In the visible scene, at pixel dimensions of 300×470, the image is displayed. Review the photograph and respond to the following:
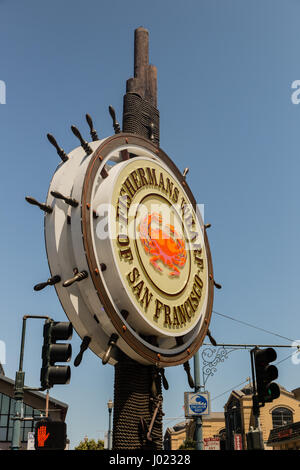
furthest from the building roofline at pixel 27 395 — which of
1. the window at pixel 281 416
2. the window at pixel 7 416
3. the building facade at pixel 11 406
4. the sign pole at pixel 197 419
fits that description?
the sign pole at pixel 197 419

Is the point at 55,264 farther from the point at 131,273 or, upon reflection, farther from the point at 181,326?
the point at 181,326

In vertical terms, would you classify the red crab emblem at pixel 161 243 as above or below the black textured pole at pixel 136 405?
above

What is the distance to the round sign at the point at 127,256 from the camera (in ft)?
22.8

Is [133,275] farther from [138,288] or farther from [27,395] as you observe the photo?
[27,395]

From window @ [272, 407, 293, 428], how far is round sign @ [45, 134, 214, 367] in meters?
55.3

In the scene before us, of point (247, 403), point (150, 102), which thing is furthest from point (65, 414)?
point (150, 102)

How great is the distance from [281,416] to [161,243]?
57.1 meters

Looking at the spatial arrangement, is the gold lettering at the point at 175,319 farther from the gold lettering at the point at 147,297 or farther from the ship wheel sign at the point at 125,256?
the gold lettering at the point at 147,297

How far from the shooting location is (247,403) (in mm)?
61156

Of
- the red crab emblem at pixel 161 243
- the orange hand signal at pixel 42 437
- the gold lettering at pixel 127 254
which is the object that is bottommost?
the orange hand signal at pixel 42 437

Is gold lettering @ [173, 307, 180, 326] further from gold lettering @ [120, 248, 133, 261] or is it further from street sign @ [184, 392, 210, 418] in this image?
street sign @ [184, 392, 210, 418]

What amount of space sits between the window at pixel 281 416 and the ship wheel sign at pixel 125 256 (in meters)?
55.4

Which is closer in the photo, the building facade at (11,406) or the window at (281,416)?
the building facade at (11,406)
